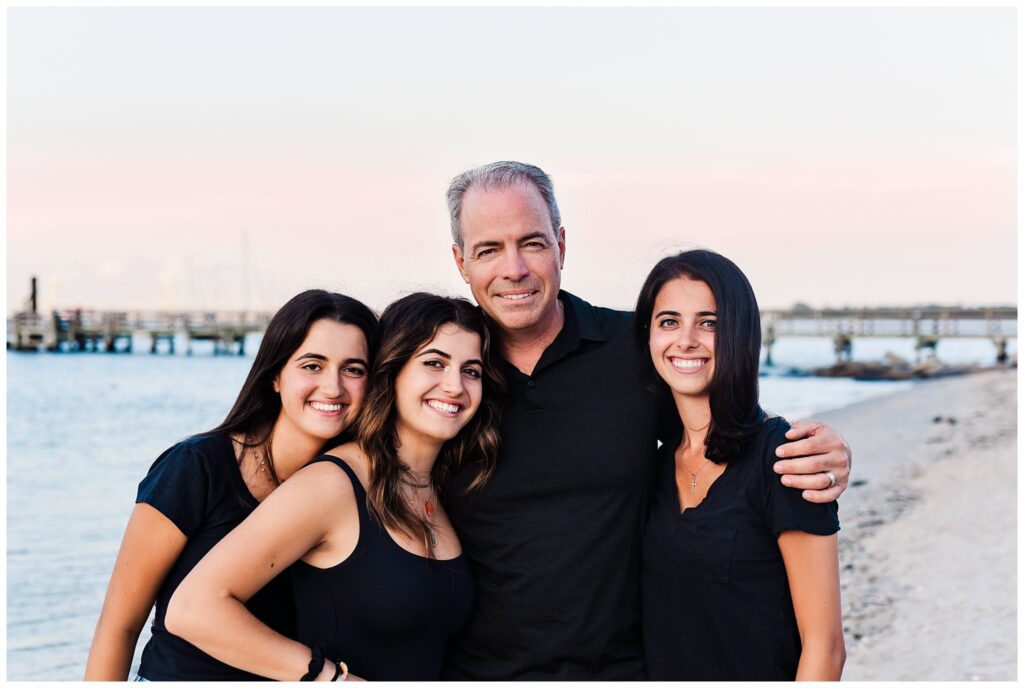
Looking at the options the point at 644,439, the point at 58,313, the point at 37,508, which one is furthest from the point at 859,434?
the point at 58,313

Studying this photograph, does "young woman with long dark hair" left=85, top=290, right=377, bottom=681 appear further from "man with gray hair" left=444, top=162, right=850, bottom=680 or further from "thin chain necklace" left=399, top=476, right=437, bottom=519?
"man with gray hair" left=444, top=162, right=850, bottom=680

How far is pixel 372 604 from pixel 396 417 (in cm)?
70

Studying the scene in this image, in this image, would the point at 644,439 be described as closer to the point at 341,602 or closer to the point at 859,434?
the point at 341,602

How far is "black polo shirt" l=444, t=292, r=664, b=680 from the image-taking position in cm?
364

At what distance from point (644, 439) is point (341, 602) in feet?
4.23

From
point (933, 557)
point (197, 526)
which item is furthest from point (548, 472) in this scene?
point (933, 557)

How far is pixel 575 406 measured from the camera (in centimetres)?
393

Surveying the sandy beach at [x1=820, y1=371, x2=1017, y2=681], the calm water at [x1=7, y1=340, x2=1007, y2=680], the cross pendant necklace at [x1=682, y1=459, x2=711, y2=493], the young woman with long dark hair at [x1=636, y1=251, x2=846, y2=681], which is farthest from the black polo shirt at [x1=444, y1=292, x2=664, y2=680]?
the calm water at [x1=7, y1=340, x2=1007, y2=680]

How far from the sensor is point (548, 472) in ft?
12.4

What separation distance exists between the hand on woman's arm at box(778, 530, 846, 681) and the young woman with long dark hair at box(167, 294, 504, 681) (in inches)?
44.7

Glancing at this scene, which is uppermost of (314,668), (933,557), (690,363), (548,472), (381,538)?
(690,363)

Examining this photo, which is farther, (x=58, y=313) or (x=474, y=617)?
(x=58, y=313)

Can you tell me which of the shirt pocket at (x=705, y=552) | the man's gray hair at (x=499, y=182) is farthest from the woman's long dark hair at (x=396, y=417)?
the shirt pocket at (x=705, y=552)

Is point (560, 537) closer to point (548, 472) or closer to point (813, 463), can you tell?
point (548, 472)
